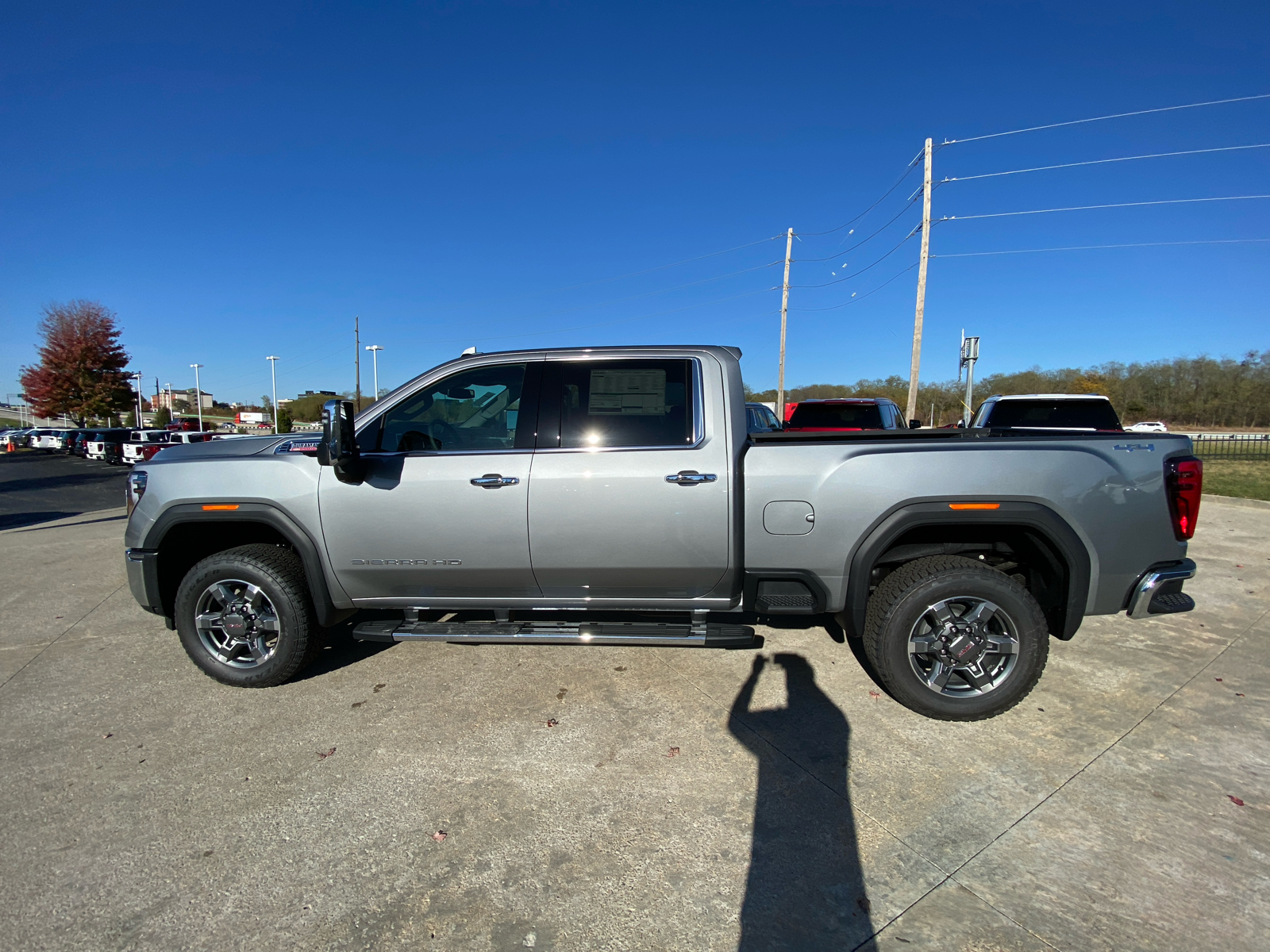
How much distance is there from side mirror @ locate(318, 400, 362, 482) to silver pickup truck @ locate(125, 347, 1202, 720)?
0.04ft

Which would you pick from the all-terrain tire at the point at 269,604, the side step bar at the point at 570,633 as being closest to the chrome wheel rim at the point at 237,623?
the all-terrain tire at the point at 269,604

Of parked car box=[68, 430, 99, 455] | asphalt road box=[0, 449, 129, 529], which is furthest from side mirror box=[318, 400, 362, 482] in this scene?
parked car box=[68, 430, 99, 455]

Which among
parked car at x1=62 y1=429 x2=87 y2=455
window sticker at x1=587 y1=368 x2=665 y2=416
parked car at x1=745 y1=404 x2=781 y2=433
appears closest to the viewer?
window sticker at x1=587 y1=368 x2=665 y2=416

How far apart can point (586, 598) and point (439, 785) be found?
1180 mm

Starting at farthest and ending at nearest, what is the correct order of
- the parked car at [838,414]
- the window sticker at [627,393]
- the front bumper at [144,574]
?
the parked car at [838,414], the front bumper at [144,574], the window sticker at [627,393]

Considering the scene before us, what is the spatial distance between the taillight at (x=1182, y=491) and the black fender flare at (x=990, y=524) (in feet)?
1.58

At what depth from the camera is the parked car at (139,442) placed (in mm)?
25167

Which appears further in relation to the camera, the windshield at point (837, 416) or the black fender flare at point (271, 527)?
the windshield at point (837, 416)

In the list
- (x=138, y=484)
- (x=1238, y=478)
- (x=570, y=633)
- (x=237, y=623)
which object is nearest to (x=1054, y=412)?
(x=570, y=633)

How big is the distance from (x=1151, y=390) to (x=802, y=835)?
5975cm

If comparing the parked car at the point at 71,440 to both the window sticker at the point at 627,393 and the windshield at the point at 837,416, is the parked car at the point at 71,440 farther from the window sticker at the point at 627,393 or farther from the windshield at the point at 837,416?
the window sticker at the point at 627,393

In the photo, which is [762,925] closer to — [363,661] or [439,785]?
[439,785]

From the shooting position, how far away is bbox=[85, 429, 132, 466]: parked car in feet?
92.9

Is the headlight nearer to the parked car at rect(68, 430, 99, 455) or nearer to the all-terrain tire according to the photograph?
Answer: the all-terrain tire
